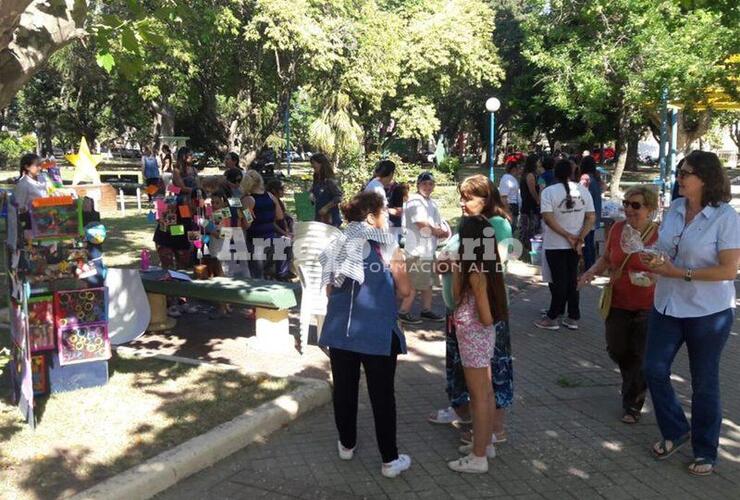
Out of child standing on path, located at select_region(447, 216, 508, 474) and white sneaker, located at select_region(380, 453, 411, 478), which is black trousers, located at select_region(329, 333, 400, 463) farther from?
child standing on path, located at select_region(447, 216, 508, 474)

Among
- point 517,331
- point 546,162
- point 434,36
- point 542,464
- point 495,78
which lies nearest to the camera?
point 542,464

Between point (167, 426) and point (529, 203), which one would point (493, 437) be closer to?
point (167, 426)

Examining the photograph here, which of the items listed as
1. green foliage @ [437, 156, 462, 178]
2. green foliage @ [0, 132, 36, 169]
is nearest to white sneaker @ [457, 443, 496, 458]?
green foliage @ [437, 156, 462, 178]

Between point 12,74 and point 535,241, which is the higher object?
point 12,74

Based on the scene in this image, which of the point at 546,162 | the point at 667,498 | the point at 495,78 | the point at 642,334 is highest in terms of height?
the point at 495,78

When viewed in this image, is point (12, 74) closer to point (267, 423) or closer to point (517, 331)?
point (267, 423)

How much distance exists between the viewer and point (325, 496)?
3.79 metres

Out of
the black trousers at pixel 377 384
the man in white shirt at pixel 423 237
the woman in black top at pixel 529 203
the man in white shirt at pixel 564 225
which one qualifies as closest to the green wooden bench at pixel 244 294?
the man in white shirt at pixel 423 237

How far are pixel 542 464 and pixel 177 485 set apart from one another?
2.18 m

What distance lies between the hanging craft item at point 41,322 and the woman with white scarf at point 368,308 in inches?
88.6

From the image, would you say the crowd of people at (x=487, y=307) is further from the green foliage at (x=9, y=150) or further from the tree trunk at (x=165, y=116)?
the green foliage at (x=9, y=150)

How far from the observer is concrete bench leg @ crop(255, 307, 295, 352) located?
20.9 ft

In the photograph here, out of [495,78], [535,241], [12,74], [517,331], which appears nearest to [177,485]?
[12,74]

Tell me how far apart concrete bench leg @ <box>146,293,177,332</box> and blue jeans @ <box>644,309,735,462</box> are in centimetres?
488
